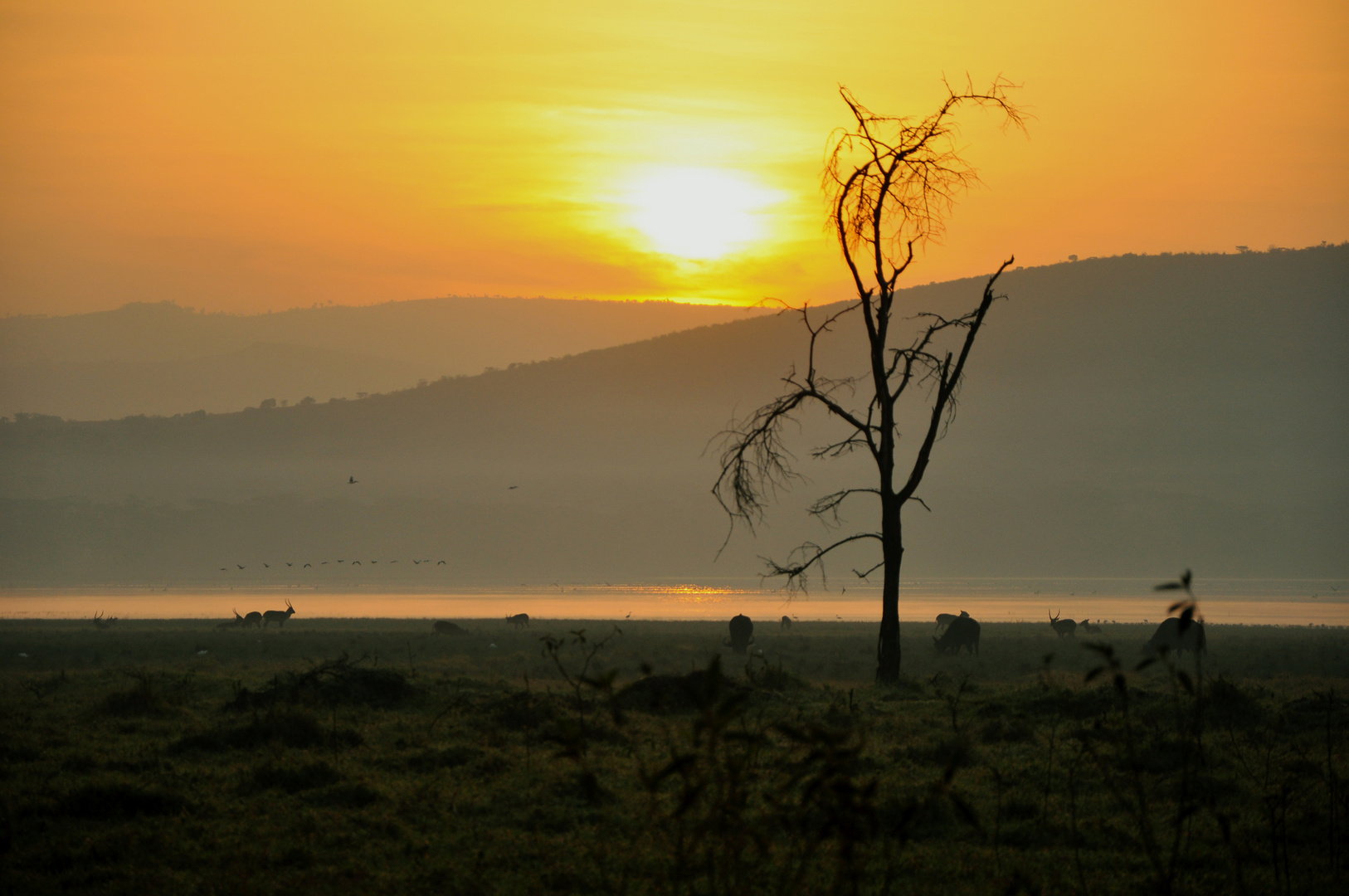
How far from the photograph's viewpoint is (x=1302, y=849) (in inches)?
404

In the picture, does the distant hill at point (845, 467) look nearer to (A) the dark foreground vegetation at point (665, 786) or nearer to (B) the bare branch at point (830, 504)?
(B) the bare branch at point (830, 504)

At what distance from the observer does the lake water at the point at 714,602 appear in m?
65.1

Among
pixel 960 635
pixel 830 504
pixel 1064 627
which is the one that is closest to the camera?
pixel 830 504

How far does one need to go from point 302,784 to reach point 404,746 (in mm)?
2300

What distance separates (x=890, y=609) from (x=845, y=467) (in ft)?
506

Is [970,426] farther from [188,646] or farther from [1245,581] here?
[188,646]

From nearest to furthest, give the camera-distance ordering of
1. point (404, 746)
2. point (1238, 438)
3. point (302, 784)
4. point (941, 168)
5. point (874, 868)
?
point (874, 868) → point (302, 784) → point (404, 746) → point (941, 168) → point (1238, 438)

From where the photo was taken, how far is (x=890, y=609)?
74.5 feet

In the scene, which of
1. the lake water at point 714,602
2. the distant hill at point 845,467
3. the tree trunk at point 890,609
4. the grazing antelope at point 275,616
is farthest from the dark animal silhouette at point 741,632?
the distant hill at point 845,467

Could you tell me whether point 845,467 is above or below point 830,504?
above

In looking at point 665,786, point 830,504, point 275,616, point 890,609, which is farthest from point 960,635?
point 275,616

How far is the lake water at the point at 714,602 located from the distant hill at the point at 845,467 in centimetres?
3417

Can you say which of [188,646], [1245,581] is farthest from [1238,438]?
[188,646]

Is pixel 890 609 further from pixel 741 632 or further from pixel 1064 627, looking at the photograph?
pixel 1064 627
